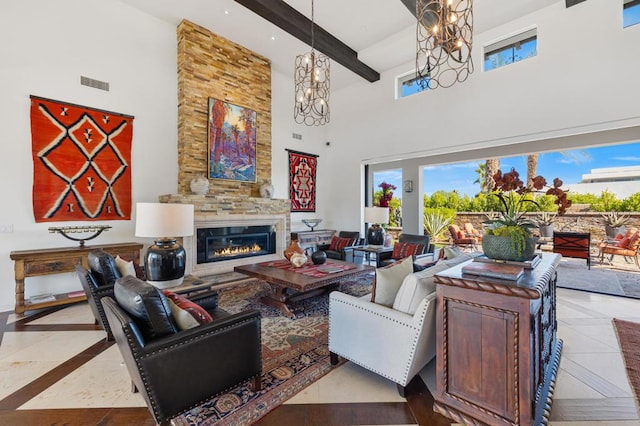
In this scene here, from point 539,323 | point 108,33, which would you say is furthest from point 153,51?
point 539,323

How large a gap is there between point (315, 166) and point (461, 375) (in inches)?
245

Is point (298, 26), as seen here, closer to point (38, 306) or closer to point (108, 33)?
point (108, 33)

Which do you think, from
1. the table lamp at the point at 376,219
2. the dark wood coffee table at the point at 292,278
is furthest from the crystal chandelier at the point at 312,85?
the dark wood coffee table at the point at 292,278

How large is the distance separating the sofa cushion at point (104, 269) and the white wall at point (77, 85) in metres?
1.86

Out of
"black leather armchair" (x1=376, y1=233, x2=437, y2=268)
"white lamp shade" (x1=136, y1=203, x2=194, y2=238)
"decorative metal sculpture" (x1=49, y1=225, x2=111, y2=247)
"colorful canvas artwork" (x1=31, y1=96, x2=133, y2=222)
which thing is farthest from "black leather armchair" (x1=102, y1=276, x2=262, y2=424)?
"black leather armchair" (x1=376, y1=233, x2=437, y2=268)

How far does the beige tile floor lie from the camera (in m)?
1.94

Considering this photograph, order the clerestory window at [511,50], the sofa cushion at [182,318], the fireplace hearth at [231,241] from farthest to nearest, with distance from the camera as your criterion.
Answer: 1. the fireplace hearth at [231,241]
2. the clerestory window at [511,50]
3. the sofa cushion at [182,318]

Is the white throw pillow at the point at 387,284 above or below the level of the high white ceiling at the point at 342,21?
below

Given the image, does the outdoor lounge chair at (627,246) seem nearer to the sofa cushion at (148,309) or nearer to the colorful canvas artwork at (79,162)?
the sofa cushion at (148,309)

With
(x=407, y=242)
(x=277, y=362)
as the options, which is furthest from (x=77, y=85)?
(x=407, y=242)

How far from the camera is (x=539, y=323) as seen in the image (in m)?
1.67

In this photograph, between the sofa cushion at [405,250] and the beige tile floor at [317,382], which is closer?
the beige tile floor at [317,382]

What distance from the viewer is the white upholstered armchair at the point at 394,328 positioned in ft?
6.04

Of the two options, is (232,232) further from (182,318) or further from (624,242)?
(624,242)
